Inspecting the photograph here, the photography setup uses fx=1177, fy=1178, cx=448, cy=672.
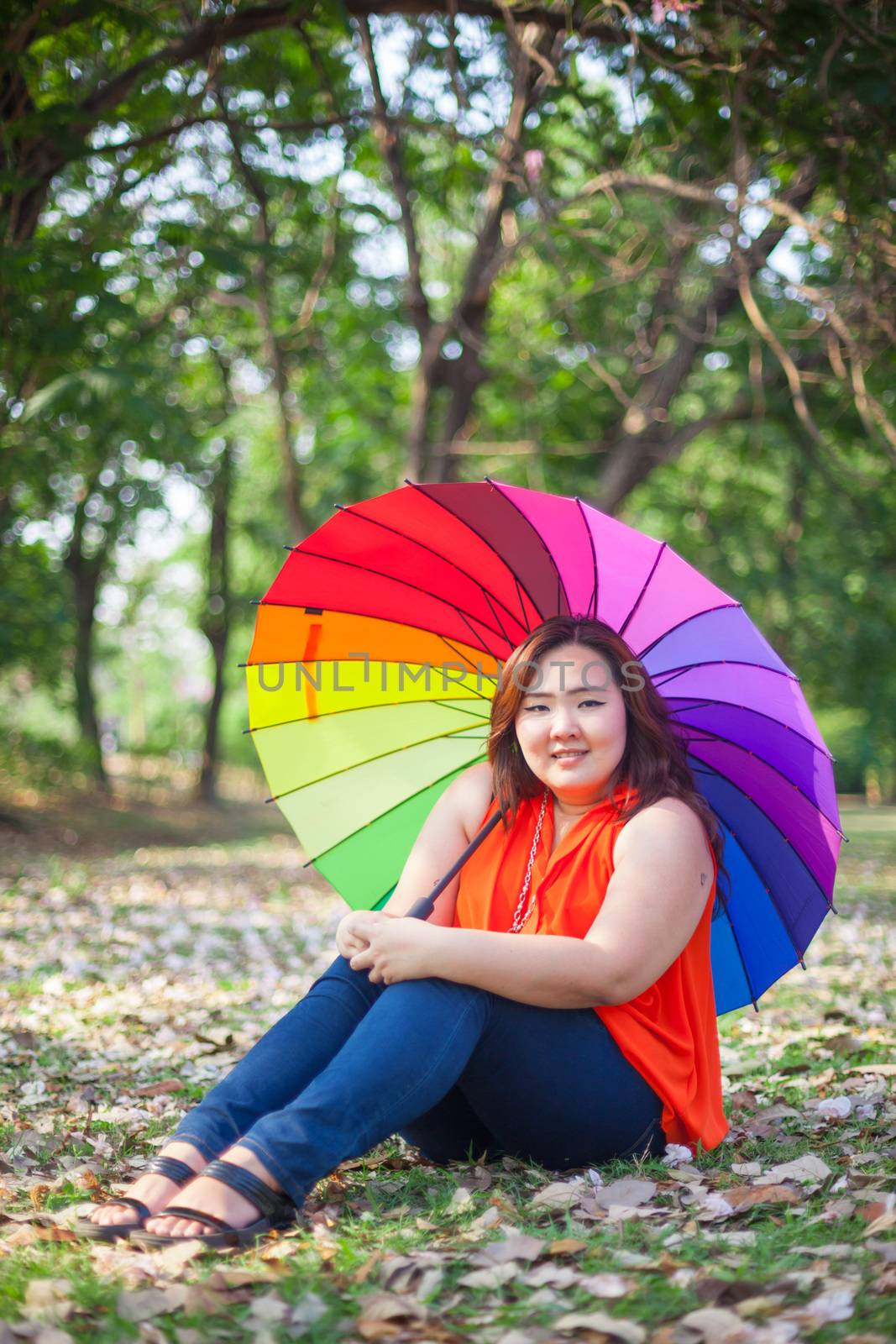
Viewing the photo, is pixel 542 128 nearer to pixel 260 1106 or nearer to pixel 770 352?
pixel 770 352

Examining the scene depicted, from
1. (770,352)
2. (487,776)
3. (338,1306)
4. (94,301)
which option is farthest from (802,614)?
(338,1306)

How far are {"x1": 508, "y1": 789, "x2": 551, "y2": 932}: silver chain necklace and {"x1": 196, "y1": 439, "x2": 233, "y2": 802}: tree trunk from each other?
17936 mm

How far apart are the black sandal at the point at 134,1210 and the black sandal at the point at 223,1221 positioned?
0.04 metres

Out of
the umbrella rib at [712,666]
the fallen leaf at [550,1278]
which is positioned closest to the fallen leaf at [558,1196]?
the fallen leaf at [550,1278]

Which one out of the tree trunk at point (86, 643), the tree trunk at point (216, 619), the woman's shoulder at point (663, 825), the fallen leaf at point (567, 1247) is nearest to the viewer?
the fallen leaf at point (567, 1247)

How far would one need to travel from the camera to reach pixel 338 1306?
2.33m

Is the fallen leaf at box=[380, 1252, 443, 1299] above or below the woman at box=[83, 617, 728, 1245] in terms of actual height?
below

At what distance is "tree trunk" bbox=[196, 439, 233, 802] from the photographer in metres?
20.9

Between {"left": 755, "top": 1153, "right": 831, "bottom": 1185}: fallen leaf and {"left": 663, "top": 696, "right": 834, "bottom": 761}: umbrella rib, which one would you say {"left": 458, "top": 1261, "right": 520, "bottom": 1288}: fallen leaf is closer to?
{"left": 755, "top": 1153, "right": 831, "bottom": 1185}: fallen leaf

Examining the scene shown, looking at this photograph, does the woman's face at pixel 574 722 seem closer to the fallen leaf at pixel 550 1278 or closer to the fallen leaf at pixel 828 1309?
the fallen leaf at pixel 550 1278

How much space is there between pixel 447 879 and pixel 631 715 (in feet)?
2.30

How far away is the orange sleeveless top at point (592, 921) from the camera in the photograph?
3.10 meters

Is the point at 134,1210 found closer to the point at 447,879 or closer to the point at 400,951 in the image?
the point at 400,951

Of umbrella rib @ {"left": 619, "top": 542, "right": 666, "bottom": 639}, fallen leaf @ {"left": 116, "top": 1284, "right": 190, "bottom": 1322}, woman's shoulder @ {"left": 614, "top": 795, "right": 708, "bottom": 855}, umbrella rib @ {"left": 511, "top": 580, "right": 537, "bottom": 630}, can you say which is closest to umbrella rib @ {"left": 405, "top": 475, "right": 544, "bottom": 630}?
umbrella rib @ {"left": 511, "top": 580, "right": 537, "bottom": 630}
